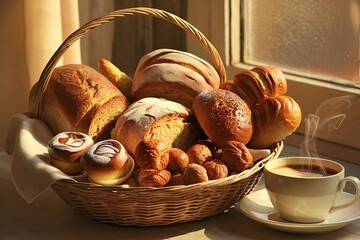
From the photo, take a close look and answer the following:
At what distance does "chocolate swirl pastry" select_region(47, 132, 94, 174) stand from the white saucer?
0.27 meters

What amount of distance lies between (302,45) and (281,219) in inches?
24.3

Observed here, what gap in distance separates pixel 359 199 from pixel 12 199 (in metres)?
0.60

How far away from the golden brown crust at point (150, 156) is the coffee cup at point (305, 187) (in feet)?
0.52

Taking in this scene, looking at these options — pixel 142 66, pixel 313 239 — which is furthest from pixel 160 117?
pixel 313 239

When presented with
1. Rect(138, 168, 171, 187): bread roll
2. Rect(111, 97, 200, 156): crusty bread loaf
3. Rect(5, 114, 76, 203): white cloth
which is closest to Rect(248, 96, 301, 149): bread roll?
Rect(111, 97, 200, 156): crusty bread loaf

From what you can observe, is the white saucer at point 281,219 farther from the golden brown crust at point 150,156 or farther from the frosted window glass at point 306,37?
the frosted window glass at point 306,37

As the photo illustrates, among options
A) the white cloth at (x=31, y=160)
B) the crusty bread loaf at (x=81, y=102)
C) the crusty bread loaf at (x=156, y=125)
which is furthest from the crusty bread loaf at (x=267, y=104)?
the white cloth at (x=31, y=160)

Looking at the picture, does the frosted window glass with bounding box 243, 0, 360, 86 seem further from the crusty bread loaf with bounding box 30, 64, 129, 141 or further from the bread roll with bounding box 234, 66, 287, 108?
the crusty bread loaf with bounding box 30, 64, 129, 141

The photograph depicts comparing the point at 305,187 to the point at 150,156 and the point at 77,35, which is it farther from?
the point at 77,35

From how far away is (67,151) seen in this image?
1.22 metres

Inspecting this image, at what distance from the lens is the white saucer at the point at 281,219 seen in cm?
115

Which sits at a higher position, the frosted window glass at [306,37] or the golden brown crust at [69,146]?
the frosted window glass at [306,37]

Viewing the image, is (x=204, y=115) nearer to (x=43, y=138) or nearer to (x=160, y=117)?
(x=160, y=117)

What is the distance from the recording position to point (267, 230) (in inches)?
47.4
